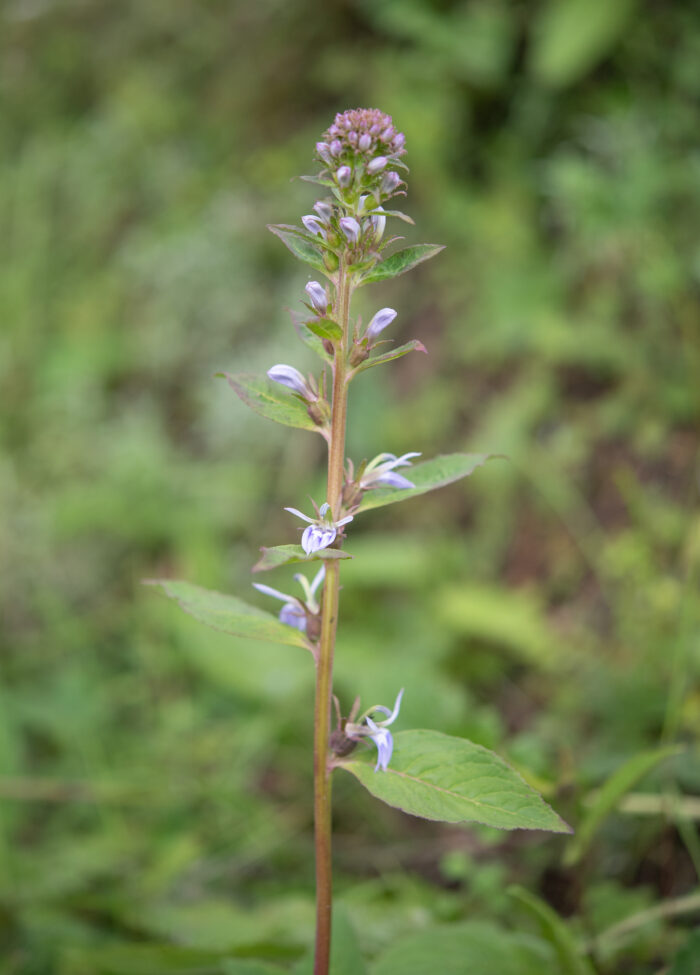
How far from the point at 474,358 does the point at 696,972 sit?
8.21 feet

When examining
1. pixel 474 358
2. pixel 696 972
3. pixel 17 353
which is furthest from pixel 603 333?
pixel 17 353

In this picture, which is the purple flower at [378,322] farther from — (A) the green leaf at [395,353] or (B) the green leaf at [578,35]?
(B) the green leaf at [578,35]

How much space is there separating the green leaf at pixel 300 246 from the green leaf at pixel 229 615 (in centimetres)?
49

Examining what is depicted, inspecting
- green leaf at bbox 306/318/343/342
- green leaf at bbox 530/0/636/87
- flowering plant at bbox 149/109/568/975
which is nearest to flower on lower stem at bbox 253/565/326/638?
flowering plant at bbox 149/109/568/975

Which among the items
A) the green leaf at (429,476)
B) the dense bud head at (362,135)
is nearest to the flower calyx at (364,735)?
the green leaf at (429,476)

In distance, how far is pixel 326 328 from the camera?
1.00 meters

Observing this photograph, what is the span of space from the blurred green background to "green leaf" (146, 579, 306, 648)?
597 millimetres

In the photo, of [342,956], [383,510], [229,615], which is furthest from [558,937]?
[383,510]

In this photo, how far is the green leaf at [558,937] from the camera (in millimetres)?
1225

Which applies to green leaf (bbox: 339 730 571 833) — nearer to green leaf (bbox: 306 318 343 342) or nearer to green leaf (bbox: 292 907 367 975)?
green leaf (bbox: 292 907 367 975)

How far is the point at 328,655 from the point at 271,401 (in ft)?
1.18

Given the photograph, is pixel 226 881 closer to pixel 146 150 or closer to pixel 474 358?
pixel 474 358

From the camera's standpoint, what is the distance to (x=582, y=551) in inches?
106

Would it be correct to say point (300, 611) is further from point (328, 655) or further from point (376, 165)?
point (376, 165)
